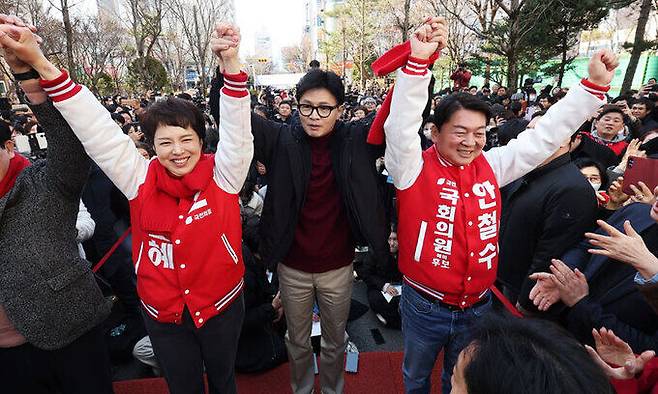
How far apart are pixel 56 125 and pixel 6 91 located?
28.8 m

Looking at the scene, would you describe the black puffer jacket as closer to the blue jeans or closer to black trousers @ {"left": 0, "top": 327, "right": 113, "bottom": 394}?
the blue jeans

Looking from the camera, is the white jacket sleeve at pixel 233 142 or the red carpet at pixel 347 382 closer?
the white jacket sleeve at pixel 233 142

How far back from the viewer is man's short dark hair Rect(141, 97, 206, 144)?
161cm

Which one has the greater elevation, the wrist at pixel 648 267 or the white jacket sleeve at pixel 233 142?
the white jacket sleeve at pixel 233 142

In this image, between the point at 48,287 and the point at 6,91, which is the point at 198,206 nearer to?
the point at 48,287

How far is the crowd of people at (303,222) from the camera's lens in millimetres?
1529

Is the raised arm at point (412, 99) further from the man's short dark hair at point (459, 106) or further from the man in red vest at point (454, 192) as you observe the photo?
the man's short dark hair at point (459, 106)

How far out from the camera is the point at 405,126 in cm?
162

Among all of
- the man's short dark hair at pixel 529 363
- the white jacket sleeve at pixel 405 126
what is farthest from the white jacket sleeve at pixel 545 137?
the man's short dark hair at pixel 529 363

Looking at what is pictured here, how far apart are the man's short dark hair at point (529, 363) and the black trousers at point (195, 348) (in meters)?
1.28

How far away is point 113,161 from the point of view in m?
1.55

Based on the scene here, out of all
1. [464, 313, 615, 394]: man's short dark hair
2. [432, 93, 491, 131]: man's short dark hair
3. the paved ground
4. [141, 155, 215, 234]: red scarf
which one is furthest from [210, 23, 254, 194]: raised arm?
the paved ground

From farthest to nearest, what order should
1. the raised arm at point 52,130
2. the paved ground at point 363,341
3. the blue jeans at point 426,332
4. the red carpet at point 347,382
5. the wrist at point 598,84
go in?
the paved ground at point 363,341 → the red carpet at point 347,382 → the blue jeans at point 426,332 → the wrist at point 598,84 → the raised arm at point 52,130

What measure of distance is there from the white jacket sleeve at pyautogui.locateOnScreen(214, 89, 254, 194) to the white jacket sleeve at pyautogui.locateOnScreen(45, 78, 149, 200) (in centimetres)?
34
